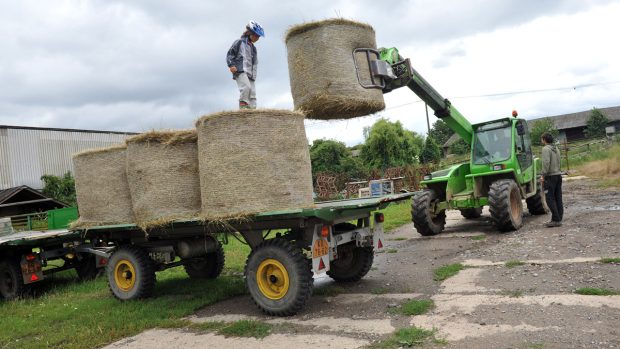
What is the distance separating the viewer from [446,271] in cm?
704

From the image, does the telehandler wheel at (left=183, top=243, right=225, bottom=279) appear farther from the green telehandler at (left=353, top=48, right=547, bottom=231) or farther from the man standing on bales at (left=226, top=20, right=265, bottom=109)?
the green telehandler at (left=353, top=48, right=547, bottom=231)

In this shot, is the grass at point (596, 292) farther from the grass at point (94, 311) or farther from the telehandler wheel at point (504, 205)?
the telehandler wheel at point (504, 205)

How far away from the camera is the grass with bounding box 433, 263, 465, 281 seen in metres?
6.78

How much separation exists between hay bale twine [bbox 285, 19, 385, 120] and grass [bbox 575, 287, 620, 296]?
3.25 m

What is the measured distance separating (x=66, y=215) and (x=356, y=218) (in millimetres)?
7949

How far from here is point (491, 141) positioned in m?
11.3

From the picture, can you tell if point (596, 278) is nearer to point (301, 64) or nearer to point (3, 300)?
point (301, 64)

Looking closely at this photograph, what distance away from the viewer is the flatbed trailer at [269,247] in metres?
5.58

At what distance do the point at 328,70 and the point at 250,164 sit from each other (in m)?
1.58

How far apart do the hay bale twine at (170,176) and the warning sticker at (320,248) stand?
1655 millimetres

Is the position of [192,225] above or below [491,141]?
below

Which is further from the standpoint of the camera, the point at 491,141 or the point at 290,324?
the point at 491,141

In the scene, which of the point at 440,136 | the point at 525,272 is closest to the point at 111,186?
the point at 525,272

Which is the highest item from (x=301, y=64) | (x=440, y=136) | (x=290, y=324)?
(x=440, y=136)
